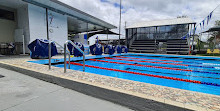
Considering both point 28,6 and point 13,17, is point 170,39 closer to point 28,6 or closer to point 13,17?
point 28,6

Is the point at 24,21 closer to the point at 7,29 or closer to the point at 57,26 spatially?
the point at 7,29

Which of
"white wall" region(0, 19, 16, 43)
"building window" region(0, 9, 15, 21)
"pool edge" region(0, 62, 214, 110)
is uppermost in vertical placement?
"building window" region(0, 9, 15, 21)

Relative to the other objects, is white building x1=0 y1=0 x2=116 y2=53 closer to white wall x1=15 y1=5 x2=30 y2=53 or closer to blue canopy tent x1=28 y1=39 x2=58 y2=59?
white wall x1=15 y1=5 x2=30 y2=53

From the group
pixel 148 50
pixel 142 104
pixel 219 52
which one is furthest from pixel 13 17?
pixel 219 52

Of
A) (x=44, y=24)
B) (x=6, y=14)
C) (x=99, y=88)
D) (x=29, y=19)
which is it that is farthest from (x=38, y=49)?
(x=6, y=14)

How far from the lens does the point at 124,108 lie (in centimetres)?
155

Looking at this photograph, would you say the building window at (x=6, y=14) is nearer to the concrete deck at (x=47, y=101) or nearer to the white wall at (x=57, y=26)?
the white wall at (x=57, y=26)

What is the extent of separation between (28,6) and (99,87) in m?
9.20

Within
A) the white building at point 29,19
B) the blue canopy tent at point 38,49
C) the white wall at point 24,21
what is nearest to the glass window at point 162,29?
the white building at point 29,19

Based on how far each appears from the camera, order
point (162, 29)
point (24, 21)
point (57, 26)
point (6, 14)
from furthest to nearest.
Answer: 1. point (162, 29)
2. point (57, 26)
3. point (6, 14)
4. point (24, 21)

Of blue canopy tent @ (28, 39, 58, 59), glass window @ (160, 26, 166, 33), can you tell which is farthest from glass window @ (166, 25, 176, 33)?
blue canopy tent @ (28, 39, 58, 59)

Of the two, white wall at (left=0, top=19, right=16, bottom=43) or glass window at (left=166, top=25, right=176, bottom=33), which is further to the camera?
glass window at (left=166, top=25, right=176, bottom=33)

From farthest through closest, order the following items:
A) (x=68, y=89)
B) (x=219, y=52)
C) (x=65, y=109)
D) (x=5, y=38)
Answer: (x=219, y=52) → (x=5, y=38) → (x=68, y=89) → (x=65, y=109)

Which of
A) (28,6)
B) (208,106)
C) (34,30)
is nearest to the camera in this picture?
(208,106)
